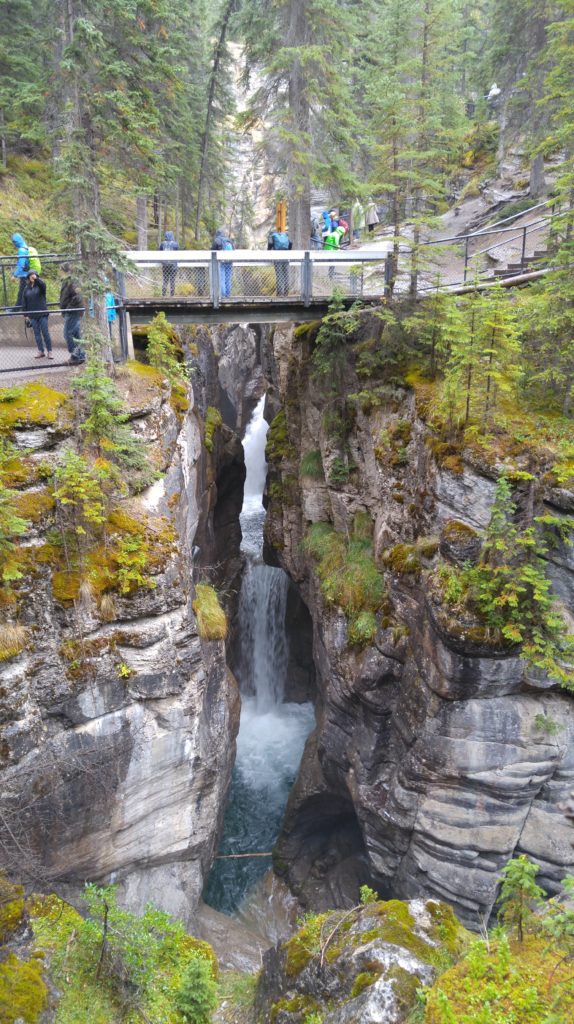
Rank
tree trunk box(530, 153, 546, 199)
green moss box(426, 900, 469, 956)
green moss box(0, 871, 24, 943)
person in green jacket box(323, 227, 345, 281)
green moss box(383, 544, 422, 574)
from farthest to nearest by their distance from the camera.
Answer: tree trunk box(530, 153, 546, 199) → person in green jacket box(323, 227, 345, 281) → green moss box(383, 544, 422, 574) → green moss box(426, 900, 469, 956) → green moss box(0, 871, 24, 943)

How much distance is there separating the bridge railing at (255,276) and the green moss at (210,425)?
202 inches

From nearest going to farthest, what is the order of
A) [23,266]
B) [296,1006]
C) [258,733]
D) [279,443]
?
[296,1006]
[23,266]
[279,443]
[258,733]

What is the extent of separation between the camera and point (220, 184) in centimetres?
2633

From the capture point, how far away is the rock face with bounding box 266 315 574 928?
10258 millimetres

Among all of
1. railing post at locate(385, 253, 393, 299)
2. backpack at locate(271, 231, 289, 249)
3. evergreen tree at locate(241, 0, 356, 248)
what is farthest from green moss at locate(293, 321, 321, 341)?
evergreen tree at locate(241, 0, 356, 248)

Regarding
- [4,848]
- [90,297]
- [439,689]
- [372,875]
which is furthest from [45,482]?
[372,875]

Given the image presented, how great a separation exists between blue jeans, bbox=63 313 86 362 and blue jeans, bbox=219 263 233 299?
11.2 ft

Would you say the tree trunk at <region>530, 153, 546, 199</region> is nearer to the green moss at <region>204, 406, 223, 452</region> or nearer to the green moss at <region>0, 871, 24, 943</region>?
the green moss at <region>204, 406, 223, 452</region>

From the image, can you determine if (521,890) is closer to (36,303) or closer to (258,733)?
(36,303)

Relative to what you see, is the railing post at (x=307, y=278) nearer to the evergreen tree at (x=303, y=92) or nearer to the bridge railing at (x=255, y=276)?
the bridge railing at (x=255, y=276)

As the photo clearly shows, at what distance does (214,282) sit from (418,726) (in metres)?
10.1

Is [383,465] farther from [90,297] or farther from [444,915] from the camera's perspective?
[444,915]

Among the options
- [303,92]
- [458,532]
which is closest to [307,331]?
[303,92]

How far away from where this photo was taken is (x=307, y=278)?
13688mm
